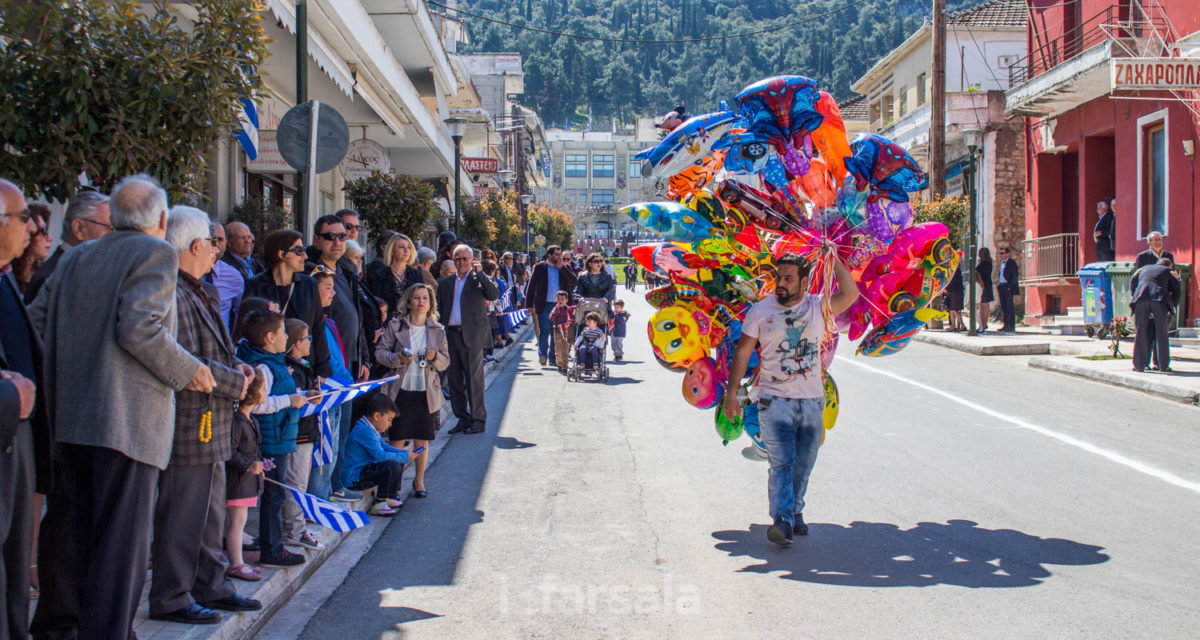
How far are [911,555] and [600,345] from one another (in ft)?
31.7

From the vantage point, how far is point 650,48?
18600cm

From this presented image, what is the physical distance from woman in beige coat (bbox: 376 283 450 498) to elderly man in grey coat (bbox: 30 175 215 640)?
142 inches

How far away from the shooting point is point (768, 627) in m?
4.98

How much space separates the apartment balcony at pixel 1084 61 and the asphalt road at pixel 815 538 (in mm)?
11600

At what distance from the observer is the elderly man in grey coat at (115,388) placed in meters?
4.12

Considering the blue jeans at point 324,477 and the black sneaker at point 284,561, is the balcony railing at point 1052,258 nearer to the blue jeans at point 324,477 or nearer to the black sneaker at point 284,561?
the blue jeans at point 324,477

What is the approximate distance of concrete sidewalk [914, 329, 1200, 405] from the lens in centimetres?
1335

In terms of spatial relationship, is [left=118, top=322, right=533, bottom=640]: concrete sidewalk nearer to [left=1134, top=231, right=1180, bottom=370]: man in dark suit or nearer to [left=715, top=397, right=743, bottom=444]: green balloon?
[left=715, top=397, right=743, bottom=444]: green balloon

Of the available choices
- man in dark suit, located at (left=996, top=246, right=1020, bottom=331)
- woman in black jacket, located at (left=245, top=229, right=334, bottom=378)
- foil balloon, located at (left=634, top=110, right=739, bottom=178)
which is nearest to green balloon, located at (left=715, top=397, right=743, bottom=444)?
foil balloon, located at (left=634, top=110, right=739, bottom=178)

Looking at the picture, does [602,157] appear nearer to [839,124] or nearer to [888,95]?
[888,95]

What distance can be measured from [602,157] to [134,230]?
12239cm

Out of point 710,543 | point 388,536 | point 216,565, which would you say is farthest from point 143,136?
point 710,543

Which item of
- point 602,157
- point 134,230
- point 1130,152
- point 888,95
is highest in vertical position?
point 602,157

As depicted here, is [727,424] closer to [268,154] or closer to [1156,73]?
[268,154]
